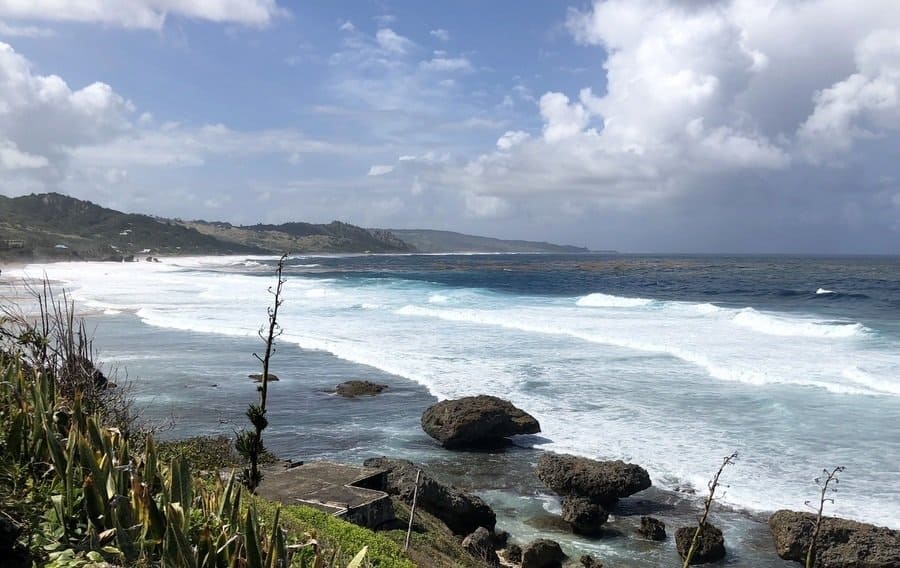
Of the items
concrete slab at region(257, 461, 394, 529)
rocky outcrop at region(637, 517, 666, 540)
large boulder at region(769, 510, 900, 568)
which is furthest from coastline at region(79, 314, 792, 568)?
concrete slab at region(257, 461, 394, 529)

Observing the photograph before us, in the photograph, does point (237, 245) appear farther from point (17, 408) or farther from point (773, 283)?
point (17, 408)

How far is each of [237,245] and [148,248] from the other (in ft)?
107

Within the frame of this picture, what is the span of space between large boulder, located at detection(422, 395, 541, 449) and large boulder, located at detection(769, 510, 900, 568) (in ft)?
22.2

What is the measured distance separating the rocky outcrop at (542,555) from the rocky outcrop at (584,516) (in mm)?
1405

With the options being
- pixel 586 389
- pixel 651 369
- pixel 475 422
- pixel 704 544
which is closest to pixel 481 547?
pixel 704 544

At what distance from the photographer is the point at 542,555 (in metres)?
10.1

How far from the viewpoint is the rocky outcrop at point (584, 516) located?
11.6m

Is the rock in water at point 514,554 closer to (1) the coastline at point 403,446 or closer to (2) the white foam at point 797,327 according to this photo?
(1) the coastline at point 403,446

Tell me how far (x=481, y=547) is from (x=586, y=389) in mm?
11601

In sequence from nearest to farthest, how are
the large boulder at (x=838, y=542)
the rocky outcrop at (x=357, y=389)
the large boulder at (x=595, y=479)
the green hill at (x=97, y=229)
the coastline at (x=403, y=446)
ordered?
the large boulder at (x=838, y=542) → the coastline at (x=403, y=446) → the large boulder at (x=595, y=479) → the rocky outcrop at (x=357, y=389) → the green hill at (x=97, y=229)

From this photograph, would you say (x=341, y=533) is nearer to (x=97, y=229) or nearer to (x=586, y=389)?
(x=586, y=389)

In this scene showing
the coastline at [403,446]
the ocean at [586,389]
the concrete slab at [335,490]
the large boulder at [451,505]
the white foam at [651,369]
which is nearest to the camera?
the concrete slab at [335,490]

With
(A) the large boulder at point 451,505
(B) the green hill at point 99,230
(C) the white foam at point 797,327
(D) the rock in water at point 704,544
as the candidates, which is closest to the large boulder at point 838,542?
(D) the rock in water at point 704,544

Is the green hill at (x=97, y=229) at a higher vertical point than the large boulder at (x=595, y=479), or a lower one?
higher
